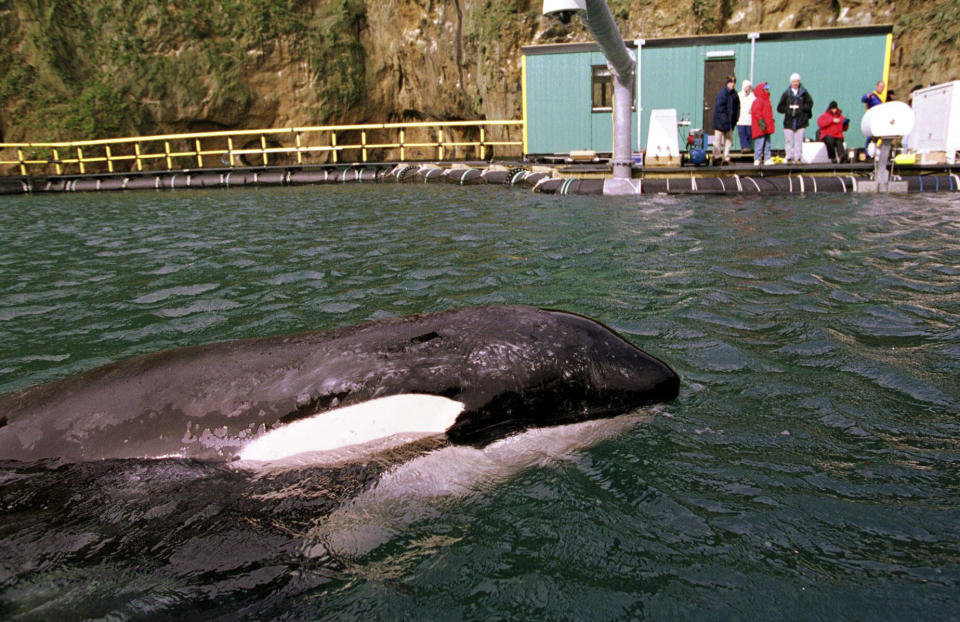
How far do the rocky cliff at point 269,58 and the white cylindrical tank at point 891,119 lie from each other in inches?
560

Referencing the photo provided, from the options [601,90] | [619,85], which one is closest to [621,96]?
[619,85]

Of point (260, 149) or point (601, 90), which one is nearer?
point (601, 90)

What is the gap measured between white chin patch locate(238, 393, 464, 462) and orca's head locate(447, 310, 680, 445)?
0.29 feet

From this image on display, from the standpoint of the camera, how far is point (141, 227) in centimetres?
1144

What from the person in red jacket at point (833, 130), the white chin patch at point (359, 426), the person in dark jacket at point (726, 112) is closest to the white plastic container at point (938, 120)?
the person in red jacket at point (833, 130)

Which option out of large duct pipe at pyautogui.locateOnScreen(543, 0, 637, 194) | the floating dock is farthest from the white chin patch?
the floating dock

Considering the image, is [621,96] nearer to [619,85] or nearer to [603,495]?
[619,85]

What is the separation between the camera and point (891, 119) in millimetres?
11984

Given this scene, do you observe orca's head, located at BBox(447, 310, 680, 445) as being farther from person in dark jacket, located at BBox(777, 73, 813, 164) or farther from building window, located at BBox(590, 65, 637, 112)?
building window, located at BBox(590, 65, 637, 112)

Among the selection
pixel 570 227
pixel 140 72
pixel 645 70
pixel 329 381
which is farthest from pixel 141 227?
pixel 140 72

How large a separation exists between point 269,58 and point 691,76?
831 inches

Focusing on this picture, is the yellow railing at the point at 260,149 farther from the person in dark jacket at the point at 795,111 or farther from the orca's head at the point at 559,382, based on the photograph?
the orca's head at the point at 559,382

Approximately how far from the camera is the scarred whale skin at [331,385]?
2.51 metres

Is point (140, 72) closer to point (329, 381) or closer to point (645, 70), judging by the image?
point (645, 70)
